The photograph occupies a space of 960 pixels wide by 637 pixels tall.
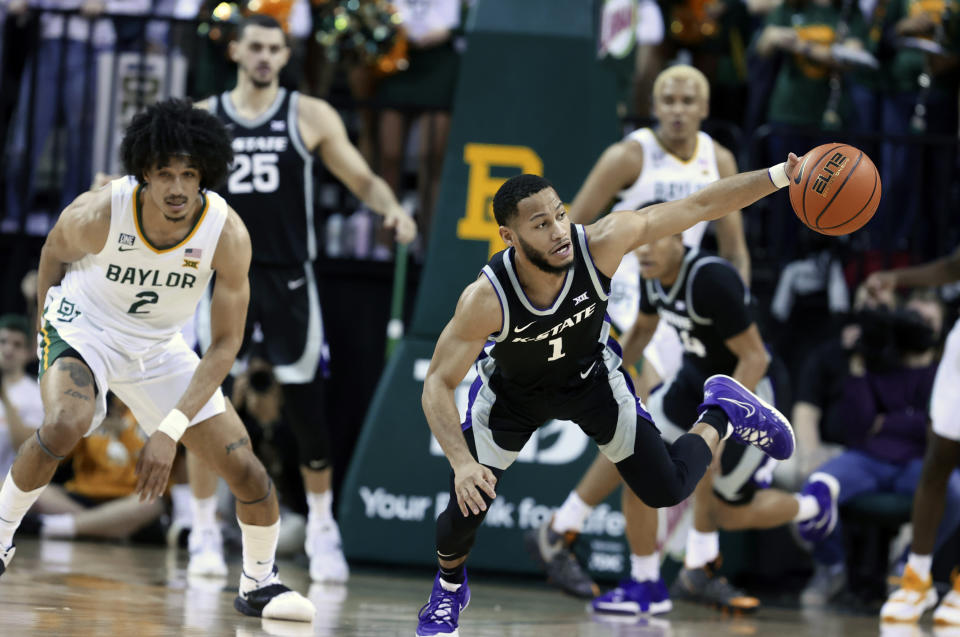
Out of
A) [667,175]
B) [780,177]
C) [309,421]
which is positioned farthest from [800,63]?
[780,177]

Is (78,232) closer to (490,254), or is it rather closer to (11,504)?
(11,504)

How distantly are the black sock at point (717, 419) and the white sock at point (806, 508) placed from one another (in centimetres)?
155

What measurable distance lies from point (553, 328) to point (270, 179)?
2.41 metres

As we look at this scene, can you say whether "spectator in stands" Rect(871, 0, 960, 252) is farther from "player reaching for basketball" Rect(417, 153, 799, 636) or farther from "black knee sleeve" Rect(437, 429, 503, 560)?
"black knee sleeve" Rect(437, 429, 503, 560)

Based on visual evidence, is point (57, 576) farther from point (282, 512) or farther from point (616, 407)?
point (616, 407)

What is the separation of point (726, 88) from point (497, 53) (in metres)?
2.24

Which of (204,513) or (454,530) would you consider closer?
(454,530)

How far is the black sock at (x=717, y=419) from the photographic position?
5.13 metres

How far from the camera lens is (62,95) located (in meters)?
8.52

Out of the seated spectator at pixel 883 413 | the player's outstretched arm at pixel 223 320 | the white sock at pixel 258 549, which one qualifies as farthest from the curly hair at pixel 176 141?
the seated spectator at pixel 883 413

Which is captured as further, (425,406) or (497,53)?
(497,53)

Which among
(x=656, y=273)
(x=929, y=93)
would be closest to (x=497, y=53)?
(x=656, y=273)

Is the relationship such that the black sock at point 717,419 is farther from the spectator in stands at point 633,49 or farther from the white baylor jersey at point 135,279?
the spectator in stands at point 633,49

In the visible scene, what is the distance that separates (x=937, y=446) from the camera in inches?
248
